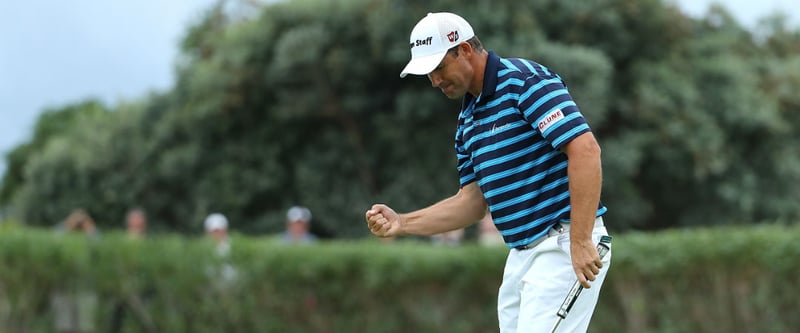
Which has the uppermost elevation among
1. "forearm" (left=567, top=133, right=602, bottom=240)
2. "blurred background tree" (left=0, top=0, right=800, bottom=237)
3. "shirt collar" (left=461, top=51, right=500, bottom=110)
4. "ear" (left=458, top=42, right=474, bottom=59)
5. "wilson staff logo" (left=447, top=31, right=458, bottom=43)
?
"blurred background tree" (left=0, top=0, right=800, bottom=237)

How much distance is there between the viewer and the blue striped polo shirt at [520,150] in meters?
4.98

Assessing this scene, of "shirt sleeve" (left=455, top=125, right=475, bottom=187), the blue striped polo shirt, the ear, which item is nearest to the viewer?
the blue striped polo shirt

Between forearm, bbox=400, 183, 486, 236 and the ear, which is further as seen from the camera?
forearm, bbox=400, 183, 486, 236

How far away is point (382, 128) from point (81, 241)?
31.3 feet

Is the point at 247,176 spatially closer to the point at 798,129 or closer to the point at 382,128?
the point at 382,128

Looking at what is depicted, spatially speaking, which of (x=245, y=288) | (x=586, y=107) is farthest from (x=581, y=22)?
(x=245, y=288)

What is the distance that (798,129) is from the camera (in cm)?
2597

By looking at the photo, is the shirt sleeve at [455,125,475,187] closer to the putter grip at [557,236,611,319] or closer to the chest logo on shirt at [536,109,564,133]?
the chest logo on shirt at [536,109,564,133]

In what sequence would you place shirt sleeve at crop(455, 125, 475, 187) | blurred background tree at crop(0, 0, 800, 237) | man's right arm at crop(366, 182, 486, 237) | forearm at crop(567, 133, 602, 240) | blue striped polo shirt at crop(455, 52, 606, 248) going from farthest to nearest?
blurred background tree at crop(0, 0, 800, 237), man's right arm at crop(366, 182, 486, 237), shirt sleeve at crop(455, 125, 475, 187), blue striped polo shirt at crop(455, 52, 606, 248), forearm at crop(567, 133, 602, 240)

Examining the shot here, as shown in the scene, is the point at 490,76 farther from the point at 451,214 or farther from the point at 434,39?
the point at 451,214

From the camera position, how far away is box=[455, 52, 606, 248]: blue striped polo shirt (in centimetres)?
498

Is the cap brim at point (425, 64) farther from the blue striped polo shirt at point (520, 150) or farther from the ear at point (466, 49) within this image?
the blue striped polo shirt at point (520, 150)

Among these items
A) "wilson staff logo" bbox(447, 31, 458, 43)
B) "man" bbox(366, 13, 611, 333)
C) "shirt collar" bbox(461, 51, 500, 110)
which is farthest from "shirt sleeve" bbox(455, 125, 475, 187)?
"wilson staff logo" bbox(447, 31, 458, 43)

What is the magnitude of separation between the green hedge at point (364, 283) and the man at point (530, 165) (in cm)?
689
